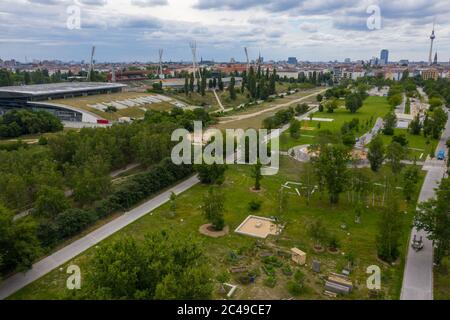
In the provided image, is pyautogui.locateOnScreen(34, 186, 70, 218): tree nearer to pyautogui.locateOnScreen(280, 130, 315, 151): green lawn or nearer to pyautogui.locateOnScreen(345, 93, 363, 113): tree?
pyautogui.locateOnScreen(280, 130, 315, 151): green lawn

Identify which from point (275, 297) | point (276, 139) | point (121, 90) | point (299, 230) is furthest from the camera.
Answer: point (121, 90)

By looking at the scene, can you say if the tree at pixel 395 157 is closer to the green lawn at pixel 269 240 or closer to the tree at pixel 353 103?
the green lawn at pixel 269 240

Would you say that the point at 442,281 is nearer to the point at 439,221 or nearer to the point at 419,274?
the point at 419,274

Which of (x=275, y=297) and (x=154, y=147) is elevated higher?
(x=154, y=147)

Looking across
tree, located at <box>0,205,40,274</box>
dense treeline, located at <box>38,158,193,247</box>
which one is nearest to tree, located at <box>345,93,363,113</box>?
dense treeline, located at <box>38,158,193,247</box>

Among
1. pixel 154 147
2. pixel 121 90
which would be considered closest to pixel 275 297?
pixel 154 147

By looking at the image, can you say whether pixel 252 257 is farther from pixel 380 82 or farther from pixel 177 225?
pixel 380 82

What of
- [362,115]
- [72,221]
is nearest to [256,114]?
[362,115]
